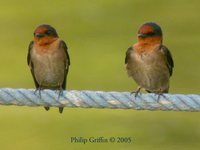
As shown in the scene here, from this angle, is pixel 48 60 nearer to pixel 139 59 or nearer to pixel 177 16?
pixel 139 59

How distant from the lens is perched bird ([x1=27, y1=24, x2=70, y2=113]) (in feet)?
17.9

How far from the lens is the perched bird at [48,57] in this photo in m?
5.46

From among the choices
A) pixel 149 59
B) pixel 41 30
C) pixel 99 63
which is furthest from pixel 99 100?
pixel 99 63

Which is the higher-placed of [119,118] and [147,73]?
[147,73]

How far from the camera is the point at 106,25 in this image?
9.73 m

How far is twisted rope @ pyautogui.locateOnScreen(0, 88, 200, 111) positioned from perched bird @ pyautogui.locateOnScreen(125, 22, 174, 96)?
0.75 meters

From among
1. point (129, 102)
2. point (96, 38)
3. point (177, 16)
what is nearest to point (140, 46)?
point (129, 102)

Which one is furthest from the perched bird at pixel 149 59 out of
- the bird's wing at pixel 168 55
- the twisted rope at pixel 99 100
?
the twisted rope at pixel 99 100

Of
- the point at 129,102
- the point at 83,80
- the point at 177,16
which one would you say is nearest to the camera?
the point at 129,102

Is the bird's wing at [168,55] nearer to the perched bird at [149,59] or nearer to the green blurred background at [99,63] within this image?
the perched bird at [149,59]

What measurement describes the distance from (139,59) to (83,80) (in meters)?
2.69

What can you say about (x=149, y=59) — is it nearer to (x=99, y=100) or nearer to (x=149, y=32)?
(x=149, y=32)

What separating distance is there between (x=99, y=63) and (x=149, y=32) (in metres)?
3.27

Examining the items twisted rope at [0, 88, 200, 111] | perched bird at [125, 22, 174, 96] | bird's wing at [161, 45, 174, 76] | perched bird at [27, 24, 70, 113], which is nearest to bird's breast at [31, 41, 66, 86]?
perched bird at [27, 24, 70, 113]
